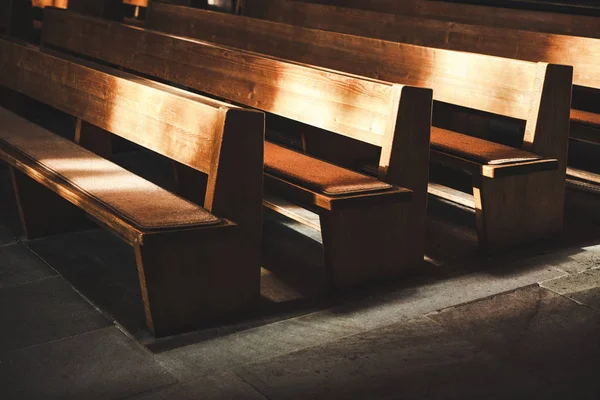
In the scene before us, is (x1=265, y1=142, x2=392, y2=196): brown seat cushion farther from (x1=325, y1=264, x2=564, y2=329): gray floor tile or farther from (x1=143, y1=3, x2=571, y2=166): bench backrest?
(x1=143, y1=3, x2=571, y2=166): bench backrest

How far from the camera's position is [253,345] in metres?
3.29

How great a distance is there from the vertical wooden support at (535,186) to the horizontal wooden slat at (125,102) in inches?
56.3

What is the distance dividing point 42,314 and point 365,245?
4.67 feet

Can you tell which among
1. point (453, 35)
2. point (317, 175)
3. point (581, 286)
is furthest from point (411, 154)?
point (453, 35)

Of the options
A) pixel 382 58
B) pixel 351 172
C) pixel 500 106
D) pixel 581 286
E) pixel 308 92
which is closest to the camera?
pixel 581 286

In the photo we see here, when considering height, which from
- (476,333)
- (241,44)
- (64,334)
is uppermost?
(241,44)

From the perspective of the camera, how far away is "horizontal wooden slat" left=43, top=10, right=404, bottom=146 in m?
4.02

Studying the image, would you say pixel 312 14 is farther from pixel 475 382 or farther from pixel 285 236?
pixel 475 382

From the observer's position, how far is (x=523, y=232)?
445 cm

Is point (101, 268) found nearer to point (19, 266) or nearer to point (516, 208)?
point (19, 266)

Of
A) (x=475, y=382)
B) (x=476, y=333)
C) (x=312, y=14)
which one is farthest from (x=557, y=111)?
(x=312, y=14)

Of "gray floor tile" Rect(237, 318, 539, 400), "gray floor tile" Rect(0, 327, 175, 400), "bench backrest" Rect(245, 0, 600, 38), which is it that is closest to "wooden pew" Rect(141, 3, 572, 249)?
"gray floor tile" Rect(237, 318, 539, 400)

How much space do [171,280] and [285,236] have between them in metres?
1.37

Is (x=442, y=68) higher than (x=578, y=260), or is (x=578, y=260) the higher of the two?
(x=442, y=68)
